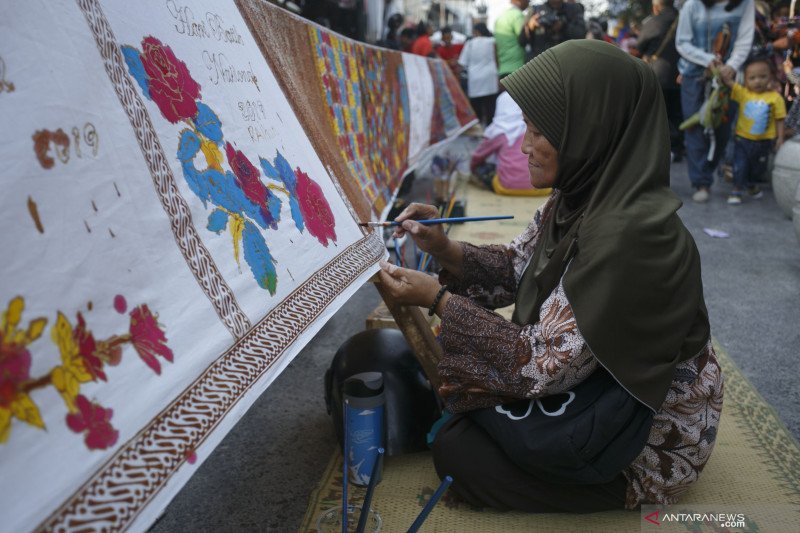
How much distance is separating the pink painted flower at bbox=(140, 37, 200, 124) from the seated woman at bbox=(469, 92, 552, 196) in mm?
4859

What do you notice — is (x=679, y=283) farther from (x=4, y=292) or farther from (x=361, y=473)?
(x=4, y=292)

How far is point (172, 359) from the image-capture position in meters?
1.00

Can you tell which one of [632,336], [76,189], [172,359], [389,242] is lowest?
[389,242]

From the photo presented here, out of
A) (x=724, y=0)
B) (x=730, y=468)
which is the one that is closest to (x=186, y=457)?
(x=730, y=468)

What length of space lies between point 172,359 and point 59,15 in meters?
0.60

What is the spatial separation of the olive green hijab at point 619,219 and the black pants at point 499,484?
0.41m

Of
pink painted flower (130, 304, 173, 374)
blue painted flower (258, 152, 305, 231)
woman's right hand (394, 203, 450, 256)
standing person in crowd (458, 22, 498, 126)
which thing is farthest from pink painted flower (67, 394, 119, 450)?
standing person in crowd (458, 22, 498, 126)

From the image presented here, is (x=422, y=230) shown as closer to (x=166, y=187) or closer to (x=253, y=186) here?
(x=253, y=186)

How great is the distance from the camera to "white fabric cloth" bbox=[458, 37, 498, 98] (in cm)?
929

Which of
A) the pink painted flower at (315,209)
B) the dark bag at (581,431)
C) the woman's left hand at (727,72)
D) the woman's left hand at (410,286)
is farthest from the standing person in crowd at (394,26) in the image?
the dark bag at (581,431)

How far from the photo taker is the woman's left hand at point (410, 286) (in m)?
1.75

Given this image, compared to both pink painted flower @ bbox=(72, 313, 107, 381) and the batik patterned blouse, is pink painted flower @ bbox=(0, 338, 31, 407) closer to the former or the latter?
pink painted flower @ bbox=(72, 313, 107, 381)

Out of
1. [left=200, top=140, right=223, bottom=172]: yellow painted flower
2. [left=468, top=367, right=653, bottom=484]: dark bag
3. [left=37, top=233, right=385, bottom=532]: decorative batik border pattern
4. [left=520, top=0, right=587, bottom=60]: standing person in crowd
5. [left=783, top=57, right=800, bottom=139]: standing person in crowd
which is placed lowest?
[left=783, top=57, right=800, bottom=139]: standing person in crowd

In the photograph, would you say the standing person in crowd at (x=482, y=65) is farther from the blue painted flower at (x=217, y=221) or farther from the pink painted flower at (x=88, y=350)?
the pink painted flower at (x=88, y=350)
